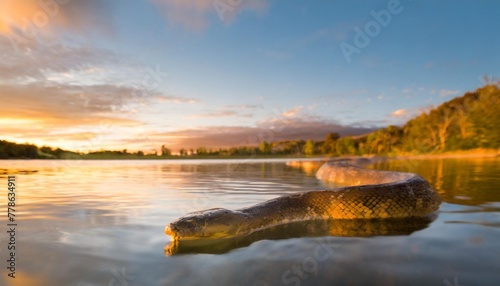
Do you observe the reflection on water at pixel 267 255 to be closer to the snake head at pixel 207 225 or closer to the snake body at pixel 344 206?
the snake head at pixel 207 225

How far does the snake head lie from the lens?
14.3ft

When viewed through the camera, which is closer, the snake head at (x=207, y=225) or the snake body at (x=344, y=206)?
the snake head at (x=207, y=225)

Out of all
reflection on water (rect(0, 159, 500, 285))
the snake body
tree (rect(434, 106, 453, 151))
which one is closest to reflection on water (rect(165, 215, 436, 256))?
reflection on water (rect(0, 159, 500, 285))

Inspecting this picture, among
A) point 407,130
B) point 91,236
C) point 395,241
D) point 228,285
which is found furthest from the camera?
point 407,130

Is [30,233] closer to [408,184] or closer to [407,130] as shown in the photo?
[408,184]

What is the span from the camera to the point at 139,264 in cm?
329

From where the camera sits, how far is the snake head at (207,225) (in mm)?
4363

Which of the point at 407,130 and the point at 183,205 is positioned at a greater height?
the point at 407,130

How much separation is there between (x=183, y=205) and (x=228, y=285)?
464 cm

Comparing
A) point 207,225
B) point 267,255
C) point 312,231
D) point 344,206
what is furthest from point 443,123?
point 267,255

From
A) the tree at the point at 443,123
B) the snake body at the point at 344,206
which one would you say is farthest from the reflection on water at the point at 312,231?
the tree at the point at 443,123

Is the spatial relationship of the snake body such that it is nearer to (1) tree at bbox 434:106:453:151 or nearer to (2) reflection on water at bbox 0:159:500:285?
(2) reflection on water at bbox 0:159:500:285

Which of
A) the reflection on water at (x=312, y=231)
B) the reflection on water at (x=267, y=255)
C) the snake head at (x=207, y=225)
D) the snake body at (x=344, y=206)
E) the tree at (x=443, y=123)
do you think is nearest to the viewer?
the reflection on water at (x=267, y=255)

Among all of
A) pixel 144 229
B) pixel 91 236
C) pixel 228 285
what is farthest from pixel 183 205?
pixel 228 285
